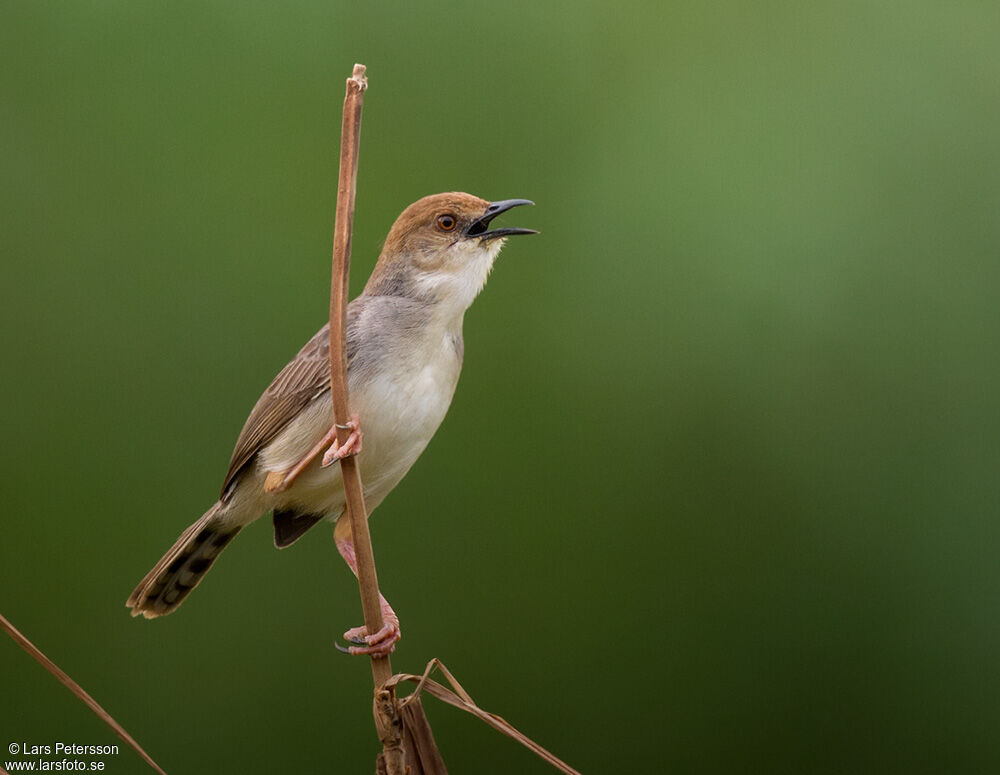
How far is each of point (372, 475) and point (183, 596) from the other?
74 cm

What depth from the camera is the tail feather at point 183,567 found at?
3221 millimetres

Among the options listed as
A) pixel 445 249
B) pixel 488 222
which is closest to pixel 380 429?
pixel 445 249

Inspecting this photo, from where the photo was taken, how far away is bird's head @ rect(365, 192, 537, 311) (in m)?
3.05

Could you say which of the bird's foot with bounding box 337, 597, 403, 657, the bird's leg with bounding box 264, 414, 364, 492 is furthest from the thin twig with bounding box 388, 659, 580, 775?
the bird's leg with bounding box 264, 414, 364, 492

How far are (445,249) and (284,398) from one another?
24.0 inches

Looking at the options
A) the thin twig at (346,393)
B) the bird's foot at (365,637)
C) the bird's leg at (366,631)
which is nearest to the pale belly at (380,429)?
the bird's leg at (366,631)

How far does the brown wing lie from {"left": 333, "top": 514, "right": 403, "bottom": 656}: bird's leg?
0.35 m

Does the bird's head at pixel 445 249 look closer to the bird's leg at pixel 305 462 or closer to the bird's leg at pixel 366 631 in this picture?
the bird's leg at pixel 305 462

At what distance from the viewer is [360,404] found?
286cm

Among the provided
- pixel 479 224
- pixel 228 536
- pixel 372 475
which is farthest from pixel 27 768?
pixel 479 224

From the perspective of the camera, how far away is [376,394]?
288cm

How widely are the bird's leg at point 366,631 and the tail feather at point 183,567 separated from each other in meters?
0.32

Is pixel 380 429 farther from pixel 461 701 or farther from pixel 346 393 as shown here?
pixel 461 701

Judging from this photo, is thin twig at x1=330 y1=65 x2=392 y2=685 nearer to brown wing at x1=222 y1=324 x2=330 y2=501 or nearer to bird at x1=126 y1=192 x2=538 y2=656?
bird at x1=126 y1=192 x2=538 y2=656
